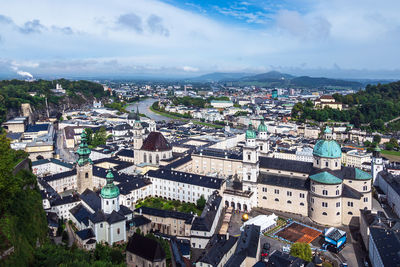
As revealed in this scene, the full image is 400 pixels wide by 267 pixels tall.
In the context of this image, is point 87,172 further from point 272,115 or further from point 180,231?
point 272,115

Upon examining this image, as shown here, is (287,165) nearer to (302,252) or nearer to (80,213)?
(302,252)

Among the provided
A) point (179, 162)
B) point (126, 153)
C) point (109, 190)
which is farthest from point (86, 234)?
point (126, 153)

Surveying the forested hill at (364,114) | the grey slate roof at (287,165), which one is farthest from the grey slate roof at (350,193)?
the forested hill at (364,114)

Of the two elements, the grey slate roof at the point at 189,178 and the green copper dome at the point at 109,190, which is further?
the grey slate roof at the point at 189,178

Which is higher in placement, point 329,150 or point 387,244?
point 329,150

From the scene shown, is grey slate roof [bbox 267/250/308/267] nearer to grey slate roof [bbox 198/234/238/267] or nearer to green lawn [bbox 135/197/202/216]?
grey slate roof [bbox 198/234/238/267]

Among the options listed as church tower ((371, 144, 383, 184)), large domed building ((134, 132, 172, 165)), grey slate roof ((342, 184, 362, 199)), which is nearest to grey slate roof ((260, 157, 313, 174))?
grey slate roof ((342, 184, 362, 199))

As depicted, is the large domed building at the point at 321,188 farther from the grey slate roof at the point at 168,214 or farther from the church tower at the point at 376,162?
the church tower at the point at 376,162
